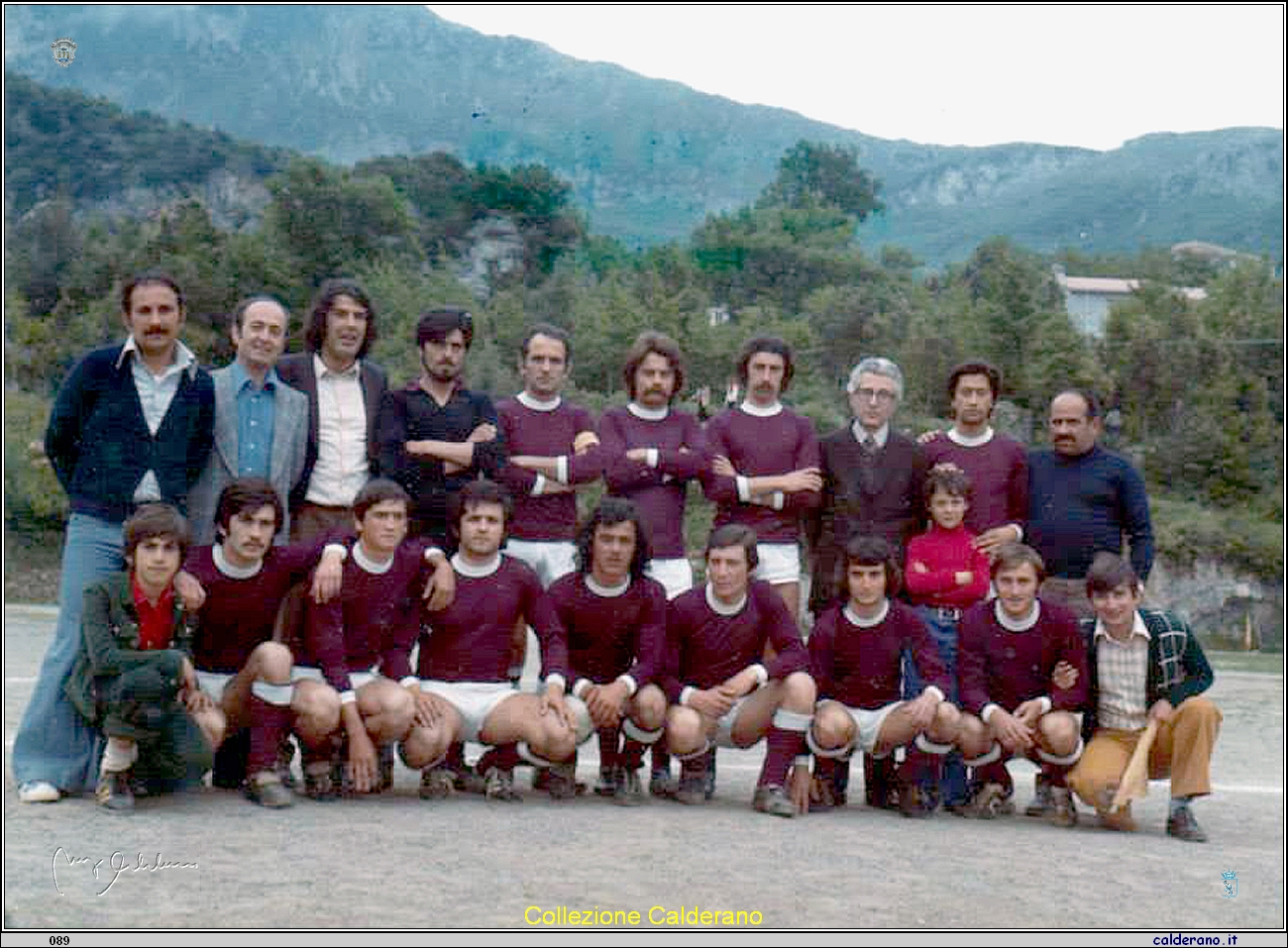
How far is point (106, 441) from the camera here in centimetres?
534

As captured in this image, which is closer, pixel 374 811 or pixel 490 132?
pixel 374 811

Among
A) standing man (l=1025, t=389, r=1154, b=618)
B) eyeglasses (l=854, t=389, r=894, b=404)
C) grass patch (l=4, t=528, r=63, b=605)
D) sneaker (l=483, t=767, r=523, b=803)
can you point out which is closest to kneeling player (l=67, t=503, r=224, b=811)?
sneaker (l=483, t=767, r=523, b=803)

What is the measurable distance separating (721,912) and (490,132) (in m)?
36.6

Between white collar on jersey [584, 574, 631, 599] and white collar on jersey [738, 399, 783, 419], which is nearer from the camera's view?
white collar on jersey [584, 574, 631, 599]

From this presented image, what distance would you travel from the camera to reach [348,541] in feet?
18.6

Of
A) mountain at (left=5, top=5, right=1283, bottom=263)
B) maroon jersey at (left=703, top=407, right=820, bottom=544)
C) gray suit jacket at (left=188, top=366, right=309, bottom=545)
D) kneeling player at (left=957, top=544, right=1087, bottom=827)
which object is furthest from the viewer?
mountain at (left=5, top=5, right=1283, bottom=263)

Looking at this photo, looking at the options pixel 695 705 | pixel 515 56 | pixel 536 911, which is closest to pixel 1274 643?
pixel 515 56

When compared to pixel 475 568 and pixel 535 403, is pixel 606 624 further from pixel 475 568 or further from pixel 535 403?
pixel 535 403

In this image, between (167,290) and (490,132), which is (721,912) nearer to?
(167,290)

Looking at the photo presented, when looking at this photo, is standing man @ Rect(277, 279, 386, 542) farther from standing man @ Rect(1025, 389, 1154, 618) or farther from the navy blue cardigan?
standing man @ Rect(1025, 389, 1154, 618)

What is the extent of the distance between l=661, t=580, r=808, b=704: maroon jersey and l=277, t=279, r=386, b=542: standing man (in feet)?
4.56

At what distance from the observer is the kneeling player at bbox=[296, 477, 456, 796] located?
541 centimetres

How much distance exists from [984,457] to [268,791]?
10.6 feet

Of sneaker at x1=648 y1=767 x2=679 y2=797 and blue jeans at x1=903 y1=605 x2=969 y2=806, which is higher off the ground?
blue jeans at x1=903 y1=605 x2=969 y2=806
